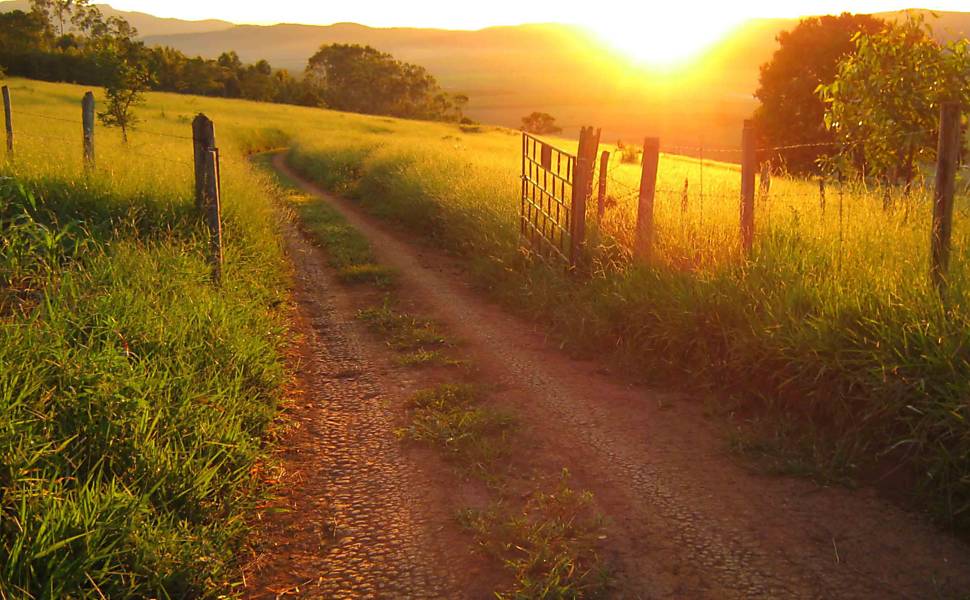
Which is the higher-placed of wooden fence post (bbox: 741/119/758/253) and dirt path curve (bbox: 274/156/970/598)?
wooden fence post (bbox: 741/119/758/253)

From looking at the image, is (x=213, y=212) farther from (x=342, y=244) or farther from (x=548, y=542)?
(x=548, y=542)

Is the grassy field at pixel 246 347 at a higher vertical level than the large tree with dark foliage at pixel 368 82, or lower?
lower

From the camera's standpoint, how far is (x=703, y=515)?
4184mm

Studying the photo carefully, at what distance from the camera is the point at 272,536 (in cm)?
402

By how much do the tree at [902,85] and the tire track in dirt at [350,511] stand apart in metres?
6.15

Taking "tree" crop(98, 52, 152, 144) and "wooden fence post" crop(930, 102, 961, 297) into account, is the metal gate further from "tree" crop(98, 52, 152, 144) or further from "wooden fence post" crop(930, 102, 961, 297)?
"tree" crop(98, 52, 152, 144)

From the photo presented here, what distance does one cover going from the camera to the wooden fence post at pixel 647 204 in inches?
→ 307

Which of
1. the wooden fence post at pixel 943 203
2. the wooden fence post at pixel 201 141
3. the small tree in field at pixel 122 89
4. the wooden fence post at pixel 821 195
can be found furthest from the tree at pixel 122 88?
the wooden fence post at pixel 943 203

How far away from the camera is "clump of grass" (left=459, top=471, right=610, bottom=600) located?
3510 mm

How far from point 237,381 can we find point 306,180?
17.6 metres

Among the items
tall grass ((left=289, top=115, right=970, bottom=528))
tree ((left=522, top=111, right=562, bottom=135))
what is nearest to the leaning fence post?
tall grass ((left=289, top=115, right=970, bottom=528))

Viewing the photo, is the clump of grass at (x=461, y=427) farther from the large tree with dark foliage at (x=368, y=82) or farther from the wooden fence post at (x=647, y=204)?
the large tree with dark foliage at (x=368, y=82)

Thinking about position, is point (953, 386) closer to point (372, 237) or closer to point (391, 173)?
point (372, 237)

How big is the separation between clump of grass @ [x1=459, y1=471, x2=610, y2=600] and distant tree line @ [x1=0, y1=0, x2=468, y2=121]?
845 inches
